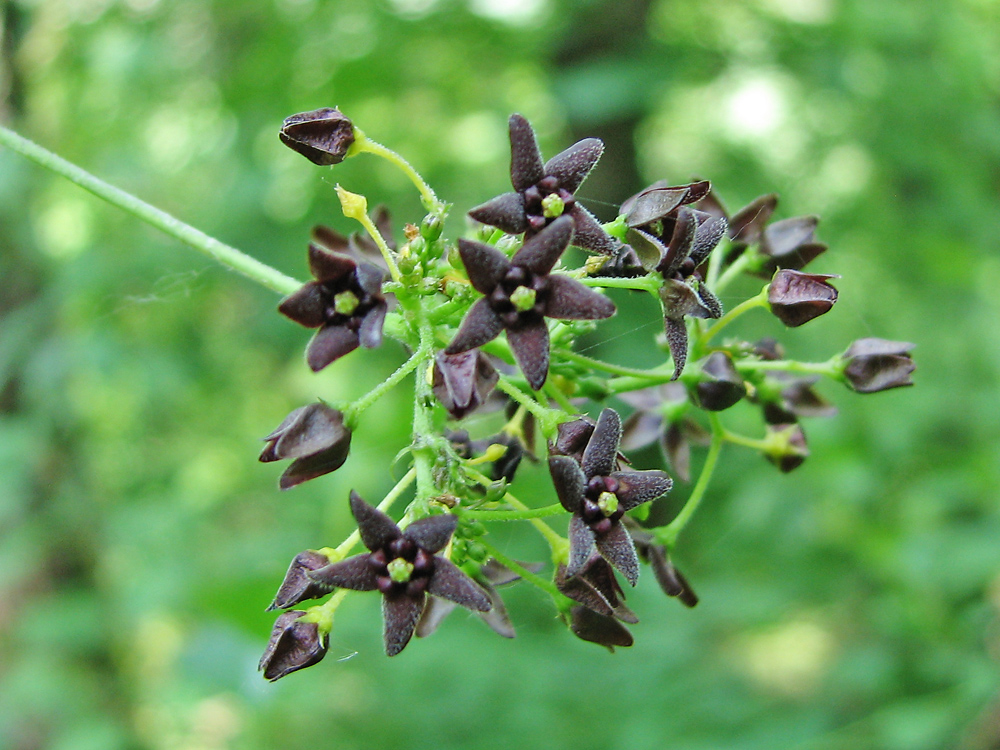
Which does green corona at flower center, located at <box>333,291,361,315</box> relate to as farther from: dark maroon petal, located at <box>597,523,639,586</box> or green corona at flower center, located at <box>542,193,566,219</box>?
dark maroon petal, located at <box>597,523,639,586</box>

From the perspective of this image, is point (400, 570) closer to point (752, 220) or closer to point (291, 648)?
point (291, 648)

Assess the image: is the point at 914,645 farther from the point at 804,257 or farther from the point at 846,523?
the point at 804,257

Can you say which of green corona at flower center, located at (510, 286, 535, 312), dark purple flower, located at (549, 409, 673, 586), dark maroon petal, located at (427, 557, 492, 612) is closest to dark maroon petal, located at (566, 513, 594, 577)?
dark purple flower, located at (549, 409, 673, 586)

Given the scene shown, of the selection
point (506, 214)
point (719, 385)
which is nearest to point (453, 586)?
point (506, 214)

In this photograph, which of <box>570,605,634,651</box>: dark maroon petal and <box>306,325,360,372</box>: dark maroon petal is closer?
<box>306,325,360,372</box>: dark maroon petal

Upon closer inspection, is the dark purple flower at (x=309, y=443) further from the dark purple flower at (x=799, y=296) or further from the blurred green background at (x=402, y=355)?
the blurred green background at (x=402, y=355)

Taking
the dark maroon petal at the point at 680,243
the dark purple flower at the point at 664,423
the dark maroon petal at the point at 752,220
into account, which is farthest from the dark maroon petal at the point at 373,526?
the dark maroon petal at the point at 752,220
